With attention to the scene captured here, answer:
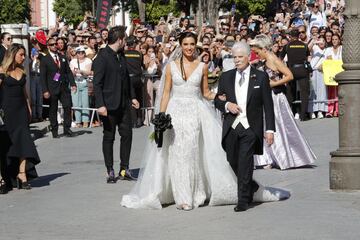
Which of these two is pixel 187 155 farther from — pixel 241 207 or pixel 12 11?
pixel 12 11

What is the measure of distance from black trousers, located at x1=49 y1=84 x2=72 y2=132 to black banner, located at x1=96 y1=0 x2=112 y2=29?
11068 millimetres

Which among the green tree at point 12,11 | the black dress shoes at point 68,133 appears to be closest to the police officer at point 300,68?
the black dress shoes at point 68,133

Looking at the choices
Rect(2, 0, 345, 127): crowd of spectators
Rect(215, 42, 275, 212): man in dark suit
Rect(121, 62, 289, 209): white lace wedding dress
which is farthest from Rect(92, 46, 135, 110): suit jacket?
Rect(2, 0, 345, 127): crowd of spectators

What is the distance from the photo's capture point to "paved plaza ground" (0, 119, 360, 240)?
401 inches

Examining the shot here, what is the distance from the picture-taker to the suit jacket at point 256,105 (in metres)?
11.5

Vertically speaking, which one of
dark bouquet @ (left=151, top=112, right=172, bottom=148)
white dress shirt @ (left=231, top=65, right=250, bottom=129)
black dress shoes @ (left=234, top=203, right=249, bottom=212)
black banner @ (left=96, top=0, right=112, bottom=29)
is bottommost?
black dress shoes @ (left=234, top=203, right=249, bottom=212)

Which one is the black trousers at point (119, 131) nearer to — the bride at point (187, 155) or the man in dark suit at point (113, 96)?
the man in dark suit at point (113, 96)

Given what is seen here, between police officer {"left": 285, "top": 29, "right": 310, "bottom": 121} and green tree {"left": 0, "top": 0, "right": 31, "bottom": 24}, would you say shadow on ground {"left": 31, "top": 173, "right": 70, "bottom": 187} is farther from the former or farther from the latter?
green tree {"left": 0, "top": 0, "right": 31, "bottom": 24}

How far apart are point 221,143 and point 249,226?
1510 millimetres

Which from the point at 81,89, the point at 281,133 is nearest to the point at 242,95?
the point at 281,133

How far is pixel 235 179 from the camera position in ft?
38.8

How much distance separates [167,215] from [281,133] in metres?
4.55

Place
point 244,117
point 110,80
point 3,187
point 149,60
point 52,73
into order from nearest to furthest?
point 244,117, point 3,187, point 110,80, point 52,73, point 149,60

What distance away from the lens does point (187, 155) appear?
465 inches
